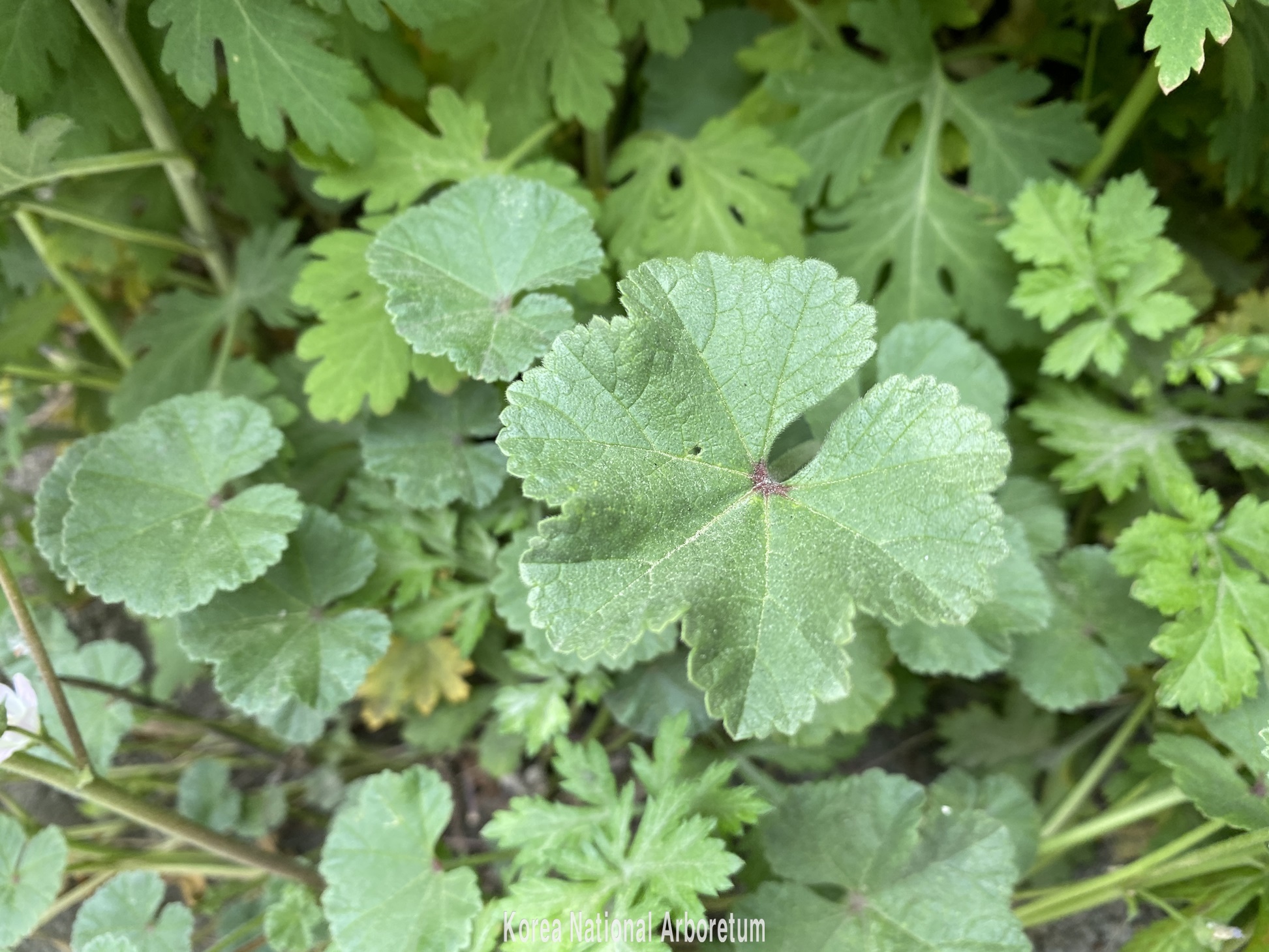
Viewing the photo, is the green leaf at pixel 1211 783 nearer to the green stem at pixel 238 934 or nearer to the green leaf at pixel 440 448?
the green leaf at pixel 440 448

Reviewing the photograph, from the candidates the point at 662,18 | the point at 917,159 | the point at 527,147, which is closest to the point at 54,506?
the point at 527,147

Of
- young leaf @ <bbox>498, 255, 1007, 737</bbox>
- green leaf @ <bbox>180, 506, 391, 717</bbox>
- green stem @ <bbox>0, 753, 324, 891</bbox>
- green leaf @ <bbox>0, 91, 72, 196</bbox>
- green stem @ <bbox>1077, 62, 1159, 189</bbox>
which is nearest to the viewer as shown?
young leaf @ <bbox>498, 255, 1007, 737</bbox>

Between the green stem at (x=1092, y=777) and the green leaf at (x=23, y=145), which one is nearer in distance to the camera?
the green leaf at (x=23, y=145)

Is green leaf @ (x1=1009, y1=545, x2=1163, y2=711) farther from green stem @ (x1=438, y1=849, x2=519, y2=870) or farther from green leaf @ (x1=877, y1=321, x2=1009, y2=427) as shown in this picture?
green stem @ (x1=438, y1=849, x2=519, y2=870)

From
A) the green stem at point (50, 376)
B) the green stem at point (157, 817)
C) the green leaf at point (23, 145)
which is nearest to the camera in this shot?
the green stem at point (157, 817)

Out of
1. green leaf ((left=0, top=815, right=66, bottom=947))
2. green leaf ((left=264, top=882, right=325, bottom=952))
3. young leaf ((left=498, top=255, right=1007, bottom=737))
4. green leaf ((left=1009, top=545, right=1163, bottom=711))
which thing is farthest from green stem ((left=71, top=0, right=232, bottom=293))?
green leaf ((left=1009, top=545, right=1163, bottom=711))

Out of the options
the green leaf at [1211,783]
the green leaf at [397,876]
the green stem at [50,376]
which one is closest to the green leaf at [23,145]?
the green stem at [50,376]
